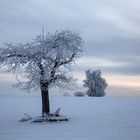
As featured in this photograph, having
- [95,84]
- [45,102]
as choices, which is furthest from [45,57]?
[95,84]

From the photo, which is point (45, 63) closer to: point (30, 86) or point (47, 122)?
point (30, 86)

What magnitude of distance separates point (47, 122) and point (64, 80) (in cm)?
423

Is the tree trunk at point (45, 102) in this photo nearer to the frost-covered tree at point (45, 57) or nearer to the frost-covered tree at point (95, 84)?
the frost-covered tree at point (45, 57)

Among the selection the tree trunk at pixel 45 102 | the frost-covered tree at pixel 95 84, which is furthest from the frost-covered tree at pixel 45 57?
the frost-covered tree at pixel 95 84

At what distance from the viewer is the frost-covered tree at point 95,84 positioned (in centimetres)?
8056

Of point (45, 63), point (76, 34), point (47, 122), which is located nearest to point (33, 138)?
point (47, 122)

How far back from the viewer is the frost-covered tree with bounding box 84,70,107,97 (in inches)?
3172

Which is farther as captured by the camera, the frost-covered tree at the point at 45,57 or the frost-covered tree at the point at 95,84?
the frost-covered tree at the point at 95,84

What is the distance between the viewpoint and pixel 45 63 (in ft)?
99.5

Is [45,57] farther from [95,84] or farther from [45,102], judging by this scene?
[95,84]

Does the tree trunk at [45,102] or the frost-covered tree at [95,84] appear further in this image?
the frost-covered tree at [95,84]

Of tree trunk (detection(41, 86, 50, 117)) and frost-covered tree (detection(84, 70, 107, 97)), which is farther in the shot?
frost-covered tree (detection(84, 70, 107, 97))

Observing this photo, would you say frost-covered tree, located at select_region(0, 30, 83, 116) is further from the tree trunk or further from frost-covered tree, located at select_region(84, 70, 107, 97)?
frost-covered tree, located at select_region(84, 70, 107, 97)

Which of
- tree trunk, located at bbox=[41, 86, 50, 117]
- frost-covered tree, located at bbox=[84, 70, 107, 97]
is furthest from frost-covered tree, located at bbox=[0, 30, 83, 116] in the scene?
frost-covered tree, located at bbox=[84, 70, 107, 97]
